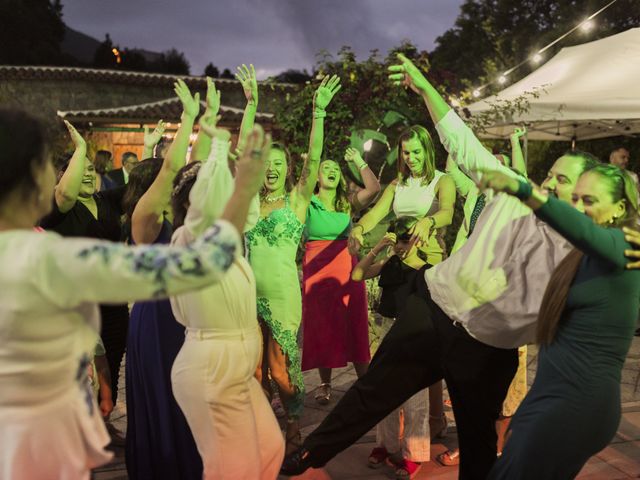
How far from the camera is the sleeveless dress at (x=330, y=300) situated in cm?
490

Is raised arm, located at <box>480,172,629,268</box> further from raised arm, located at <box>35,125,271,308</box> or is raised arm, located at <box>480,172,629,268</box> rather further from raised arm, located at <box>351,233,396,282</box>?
raised arm, located at <box>351,233,396,282</box>

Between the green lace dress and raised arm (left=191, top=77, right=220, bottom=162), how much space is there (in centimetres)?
113

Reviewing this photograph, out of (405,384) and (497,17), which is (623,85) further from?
(497,17)

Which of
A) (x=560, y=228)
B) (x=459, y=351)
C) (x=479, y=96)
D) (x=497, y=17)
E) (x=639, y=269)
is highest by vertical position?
(x=497, y=17)

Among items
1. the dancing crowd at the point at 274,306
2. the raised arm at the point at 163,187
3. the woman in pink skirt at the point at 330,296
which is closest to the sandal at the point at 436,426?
the dancing crowd at the point at 274,306

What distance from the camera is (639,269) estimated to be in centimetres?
227

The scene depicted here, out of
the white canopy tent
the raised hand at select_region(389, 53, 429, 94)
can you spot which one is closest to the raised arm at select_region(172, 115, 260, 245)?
the raised hand at select_region(389, 53, 429, 94)

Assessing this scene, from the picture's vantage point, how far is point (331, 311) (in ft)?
16.1

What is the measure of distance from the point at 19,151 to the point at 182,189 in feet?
3.46

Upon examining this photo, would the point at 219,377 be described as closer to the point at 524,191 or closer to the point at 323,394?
the point at 524,191

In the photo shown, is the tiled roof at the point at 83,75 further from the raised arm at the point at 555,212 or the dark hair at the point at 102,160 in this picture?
the raised arm at the point at 555,212

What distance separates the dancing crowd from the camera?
164 centimetres

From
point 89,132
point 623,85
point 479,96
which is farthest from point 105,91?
point 623,85

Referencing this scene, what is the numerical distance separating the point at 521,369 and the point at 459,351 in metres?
1.47
